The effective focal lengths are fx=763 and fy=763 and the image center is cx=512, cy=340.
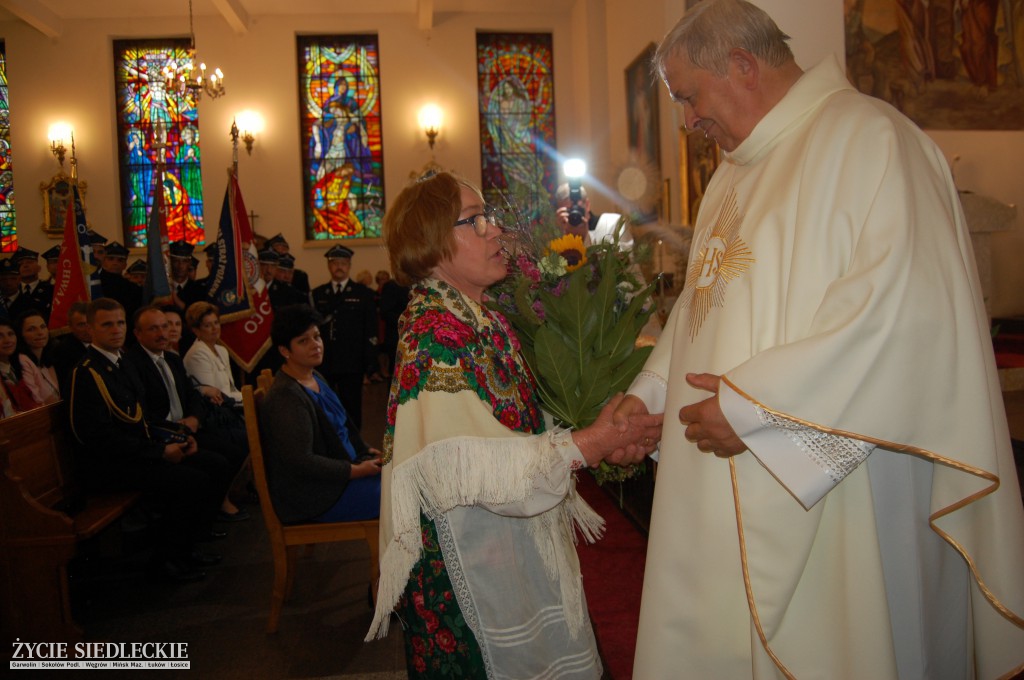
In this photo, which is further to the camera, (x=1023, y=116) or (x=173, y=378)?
(x=1023, y=116)

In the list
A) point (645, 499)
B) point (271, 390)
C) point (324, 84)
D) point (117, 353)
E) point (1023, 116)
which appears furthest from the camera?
point (324, 84)

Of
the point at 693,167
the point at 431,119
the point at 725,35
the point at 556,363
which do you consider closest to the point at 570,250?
the point at 556,363

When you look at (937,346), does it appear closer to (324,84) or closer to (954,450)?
(954,450)

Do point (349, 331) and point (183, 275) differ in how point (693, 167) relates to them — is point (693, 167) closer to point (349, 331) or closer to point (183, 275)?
point (349, 331)

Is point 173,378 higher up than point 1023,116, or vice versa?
point 1023,116

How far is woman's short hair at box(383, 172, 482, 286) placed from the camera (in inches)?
69.9

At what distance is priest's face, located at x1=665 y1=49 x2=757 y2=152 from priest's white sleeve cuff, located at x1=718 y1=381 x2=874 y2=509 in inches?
23.1

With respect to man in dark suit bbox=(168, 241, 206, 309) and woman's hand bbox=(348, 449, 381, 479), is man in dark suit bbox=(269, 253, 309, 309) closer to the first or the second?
man in dark suit bbox=(168, 241, 206, 309)

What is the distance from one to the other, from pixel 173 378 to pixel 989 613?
4.52 meters

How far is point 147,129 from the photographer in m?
12.8

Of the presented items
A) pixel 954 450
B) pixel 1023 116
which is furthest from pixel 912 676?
pixel 1023 116

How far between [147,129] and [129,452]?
10.5 metres

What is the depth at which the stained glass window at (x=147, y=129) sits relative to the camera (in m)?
12.7

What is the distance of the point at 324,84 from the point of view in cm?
1285
